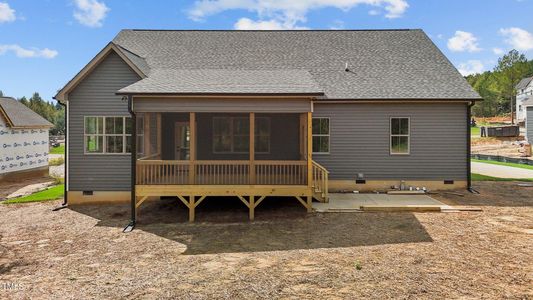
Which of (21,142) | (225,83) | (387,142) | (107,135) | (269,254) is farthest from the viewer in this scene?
(21,142)

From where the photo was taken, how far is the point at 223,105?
1109 cm

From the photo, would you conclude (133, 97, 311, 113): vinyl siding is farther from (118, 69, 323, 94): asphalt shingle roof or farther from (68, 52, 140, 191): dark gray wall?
(68, 52, 140, 191): dark gray wall

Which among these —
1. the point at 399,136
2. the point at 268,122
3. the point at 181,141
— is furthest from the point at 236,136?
the point at 399,136

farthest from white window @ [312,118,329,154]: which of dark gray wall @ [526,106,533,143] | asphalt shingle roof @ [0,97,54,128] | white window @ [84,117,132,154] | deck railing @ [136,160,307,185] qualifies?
dark gray wall @ [526,106,533,143]

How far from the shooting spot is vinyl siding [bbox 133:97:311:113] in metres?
11.0

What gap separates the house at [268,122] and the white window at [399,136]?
1.7 inches

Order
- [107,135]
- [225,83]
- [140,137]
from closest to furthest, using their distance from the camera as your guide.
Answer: [225,83], [107,135], [140,137]

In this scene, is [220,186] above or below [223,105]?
below

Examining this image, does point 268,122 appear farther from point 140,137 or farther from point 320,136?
point 140,137

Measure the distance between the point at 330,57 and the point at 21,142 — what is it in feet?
76.0

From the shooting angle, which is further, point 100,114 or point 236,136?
point 236,136

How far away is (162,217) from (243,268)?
18.2 feet

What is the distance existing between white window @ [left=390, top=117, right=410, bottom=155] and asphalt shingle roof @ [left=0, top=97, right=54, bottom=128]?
977 inches

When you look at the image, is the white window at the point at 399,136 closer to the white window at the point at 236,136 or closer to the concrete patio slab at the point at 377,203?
the concrete patio slab at the point at 377,203
